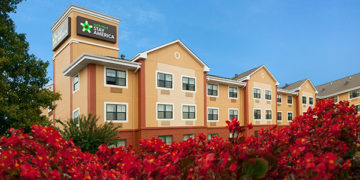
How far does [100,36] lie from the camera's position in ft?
89.5

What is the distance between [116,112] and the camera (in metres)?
18.9

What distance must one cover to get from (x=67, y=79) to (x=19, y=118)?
8657 millimetres

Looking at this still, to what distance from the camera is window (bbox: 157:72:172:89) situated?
20.7 m

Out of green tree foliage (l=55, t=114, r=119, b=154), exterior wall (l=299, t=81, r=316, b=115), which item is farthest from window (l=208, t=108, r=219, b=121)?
exterior wall (l=299, t=81, r=316, b=115)

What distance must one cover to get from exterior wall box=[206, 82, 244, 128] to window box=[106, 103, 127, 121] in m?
10.0

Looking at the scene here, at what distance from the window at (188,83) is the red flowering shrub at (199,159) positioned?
1724 cm

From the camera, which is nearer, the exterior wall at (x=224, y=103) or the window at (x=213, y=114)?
the window at (x=213, y=114)

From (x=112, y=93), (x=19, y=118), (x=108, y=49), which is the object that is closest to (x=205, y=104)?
(x=112, y=93)

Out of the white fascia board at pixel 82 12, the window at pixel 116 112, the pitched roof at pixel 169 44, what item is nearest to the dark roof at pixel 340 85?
the pitched roof at pixel 169 44

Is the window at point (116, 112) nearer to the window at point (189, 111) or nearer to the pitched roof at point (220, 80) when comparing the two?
the window at point (189, 111)

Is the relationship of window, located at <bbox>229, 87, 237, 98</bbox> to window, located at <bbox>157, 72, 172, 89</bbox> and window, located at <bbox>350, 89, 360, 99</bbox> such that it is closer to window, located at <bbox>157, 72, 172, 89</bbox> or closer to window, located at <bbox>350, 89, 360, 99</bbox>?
window, located at <bbox>157, 72, 172, 89</bbox>

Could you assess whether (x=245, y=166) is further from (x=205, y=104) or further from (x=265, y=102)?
(x=265, y=102)

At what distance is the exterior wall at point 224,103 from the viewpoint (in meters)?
26.1

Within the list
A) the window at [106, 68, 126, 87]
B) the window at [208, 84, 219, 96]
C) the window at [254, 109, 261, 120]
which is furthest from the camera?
the window at [254, 109, 261, 120]
